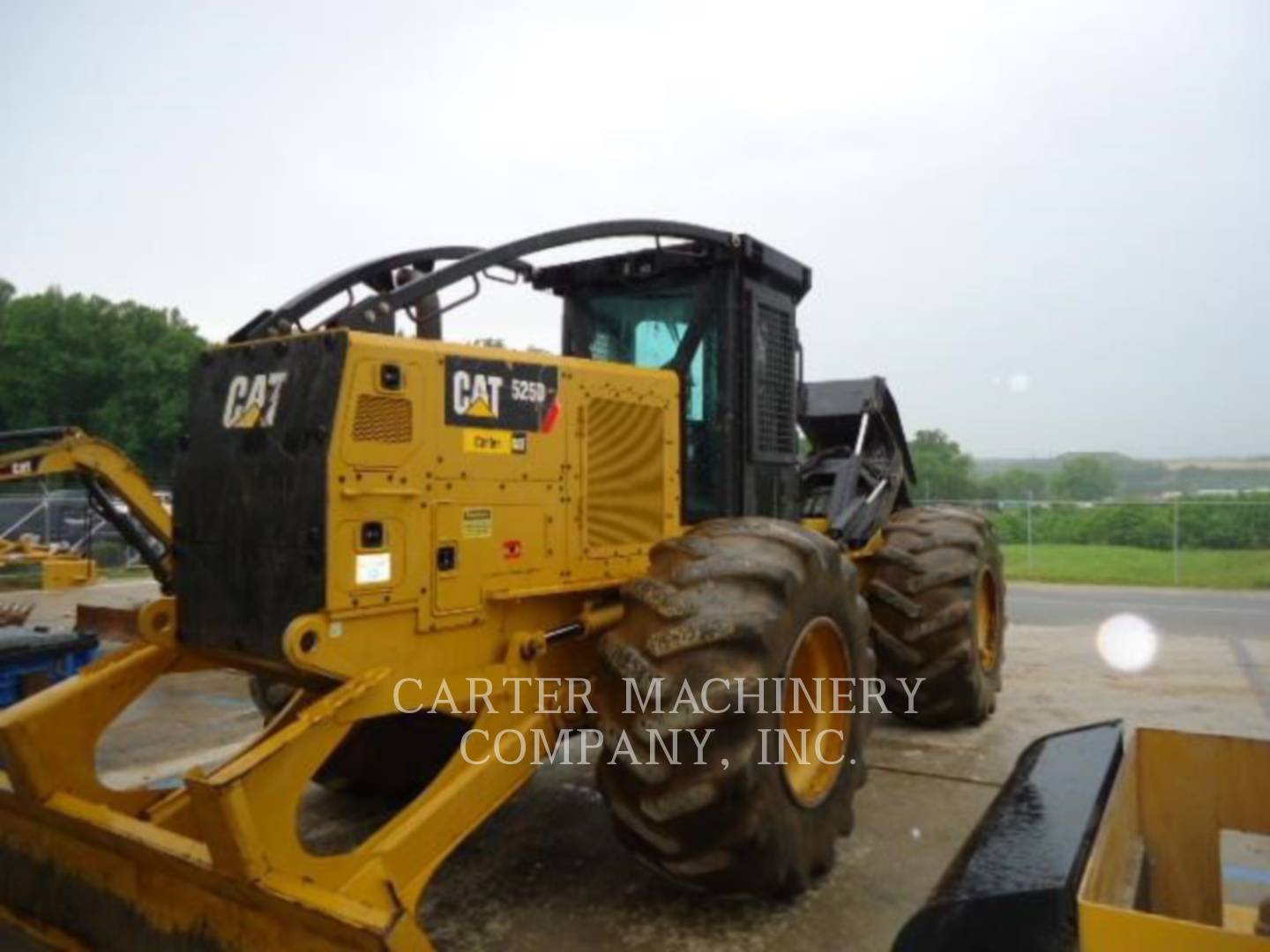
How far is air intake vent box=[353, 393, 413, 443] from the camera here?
10.3 feet

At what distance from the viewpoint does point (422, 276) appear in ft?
12.3

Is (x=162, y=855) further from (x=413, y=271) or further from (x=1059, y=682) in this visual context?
(x=1059, y=682)

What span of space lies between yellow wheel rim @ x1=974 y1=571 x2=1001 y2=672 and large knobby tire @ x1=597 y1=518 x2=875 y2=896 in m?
3.63

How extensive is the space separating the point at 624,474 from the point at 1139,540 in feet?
73.9

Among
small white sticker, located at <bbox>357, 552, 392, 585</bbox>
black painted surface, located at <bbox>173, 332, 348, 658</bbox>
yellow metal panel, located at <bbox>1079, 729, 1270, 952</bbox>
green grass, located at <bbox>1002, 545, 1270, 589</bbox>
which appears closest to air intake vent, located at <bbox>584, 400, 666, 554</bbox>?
small white sticker, located at <bbox>357, 552, 392, 585</bbox>

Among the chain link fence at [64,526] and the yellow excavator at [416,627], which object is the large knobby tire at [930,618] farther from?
the chain link fence at [64,526]

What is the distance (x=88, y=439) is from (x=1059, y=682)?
291 inches

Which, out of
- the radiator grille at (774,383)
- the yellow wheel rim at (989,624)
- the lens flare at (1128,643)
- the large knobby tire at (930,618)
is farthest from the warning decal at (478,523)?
the lens flare at (1128,643)

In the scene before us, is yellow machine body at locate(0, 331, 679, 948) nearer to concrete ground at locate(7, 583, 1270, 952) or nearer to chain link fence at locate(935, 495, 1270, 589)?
concrete ground at locate(7, 583, 1270, 952)

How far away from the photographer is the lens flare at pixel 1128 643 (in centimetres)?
913

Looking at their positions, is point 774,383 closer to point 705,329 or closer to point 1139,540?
point 705,329

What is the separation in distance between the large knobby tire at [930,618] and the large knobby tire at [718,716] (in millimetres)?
2424

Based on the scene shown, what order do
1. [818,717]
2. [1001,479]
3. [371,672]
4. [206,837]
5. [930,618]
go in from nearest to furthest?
[206,837]
[371,672]
[818,717]
[930,618]
[1001,479]

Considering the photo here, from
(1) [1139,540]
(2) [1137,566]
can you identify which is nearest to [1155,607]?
(2) [1137,566]
